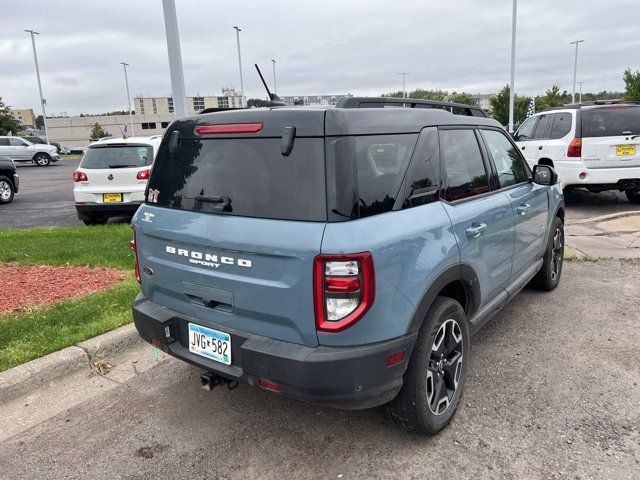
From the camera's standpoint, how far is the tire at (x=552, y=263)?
4945mm

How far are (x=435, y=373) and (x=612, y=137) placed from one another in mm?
7830

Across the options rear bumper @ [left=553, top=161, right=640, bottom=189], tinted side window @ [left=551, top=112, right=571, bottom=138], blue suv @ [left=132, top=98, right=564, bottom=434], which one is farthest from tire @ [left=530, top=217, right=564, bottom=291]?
tinted side window @ [left=551, top=112, right=571, bottom=138]

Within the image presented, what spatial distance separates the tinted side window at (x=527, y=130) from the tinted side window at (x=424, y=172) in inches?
334

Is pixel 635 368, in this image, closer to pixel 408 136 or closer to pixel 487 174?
pixel 487 174

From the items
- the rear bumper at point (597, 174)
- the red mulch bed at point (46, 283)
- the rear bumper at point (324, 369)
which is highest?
the rear bumper at point (597, 174)

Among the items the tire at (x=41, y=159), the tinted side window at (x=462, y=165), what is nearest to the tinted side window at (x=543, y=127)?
the tinted side window at (x=462, y=165)

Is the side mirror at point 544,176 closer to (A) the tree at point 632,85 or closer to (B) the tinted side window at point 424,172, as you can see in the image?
(B) the tinted side window at point 424,172

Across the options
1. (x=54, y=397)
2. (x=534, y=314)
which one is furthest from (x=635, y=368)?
(x=54, y=397)

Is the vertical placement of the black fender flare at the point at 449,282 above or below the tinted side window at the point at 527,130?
below

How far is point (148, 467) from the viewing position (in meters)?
2.75

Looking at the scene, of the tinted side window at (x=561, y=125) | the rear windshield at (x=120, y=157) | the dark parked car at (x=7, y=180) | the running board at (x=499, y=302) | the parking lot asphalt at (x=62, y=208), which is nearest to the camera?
the running board at (x=499, y=302)

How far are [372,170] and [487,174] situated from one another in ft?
4.77

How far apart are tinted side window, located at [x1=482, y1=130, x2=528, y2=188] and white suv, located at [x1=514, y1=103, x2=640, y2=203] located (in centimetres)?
548

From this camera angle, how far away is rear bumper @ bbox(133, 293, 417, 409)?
234 cm
